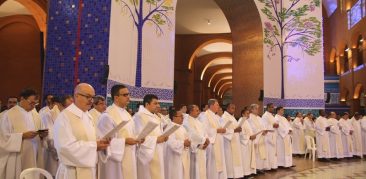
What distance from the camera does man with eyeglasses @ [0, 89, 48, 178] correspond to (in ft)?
17.4

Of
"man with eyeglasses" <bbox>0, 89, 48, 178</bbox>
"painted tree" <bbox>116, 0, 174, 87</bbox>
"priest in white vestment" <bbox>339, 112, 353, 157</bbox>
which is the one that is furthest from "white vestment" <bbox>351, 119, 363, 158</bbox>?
"man with eyeglasses" <bbox>0, 89, 48, 178</bbox>

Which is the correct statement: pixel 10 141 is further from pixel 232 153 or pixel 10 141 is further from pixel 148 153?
pixel 232 153

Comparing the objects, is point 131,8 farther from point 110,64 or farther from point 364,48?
point 364,48

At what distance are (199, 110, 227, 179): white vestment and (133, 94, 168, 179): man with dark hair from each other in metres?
1.84

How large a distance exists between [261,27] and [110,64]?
675 centimetres

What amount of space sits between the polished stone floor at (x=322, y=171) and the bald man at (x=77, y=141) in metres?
5.61

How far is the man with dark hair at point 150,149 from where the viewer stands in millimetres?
5250

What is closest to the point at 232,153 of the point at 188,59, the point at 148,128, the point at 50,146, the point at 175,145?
the point at 175,145

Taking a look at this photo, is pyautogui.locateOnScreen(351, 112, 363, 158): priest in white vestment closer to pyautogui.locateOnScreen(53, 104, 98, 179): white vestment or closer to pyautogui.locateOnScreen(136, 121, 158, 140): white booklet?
pyautogui.locateOnScreen(136, 121, 158, 140): white booklet

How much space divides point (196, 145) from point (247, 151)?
2.46 metres

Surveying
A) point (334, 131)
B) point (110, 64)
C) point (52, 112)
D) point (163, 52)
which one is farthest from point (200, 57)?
point (52, 112)

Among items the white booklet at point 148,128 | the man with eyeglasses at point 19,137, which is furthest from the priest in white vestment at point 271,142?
the man with eyeglasses at point 19,137

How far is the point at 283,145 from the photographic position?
33.8ft

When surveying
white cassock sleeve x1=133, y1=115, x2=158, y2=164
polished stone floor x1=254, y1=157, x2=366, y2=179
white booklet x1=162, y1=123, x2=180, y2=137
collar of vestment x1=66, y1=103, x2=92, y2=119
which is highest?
collar of vestment x1=66, y1=103, x2=92, y2=119
